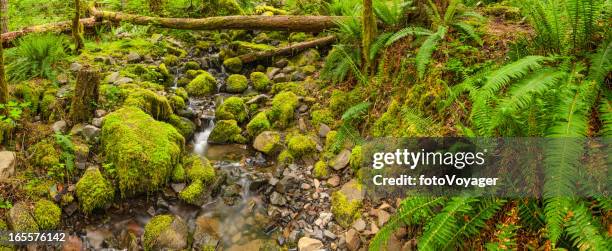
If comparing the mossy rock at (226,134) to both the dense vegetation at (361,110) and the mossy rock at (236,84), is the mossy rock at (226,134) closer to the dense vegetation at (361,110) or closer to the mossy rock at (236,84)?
the dense vegetation at (361,110)

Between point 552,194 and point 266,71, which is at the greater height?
point 552,194

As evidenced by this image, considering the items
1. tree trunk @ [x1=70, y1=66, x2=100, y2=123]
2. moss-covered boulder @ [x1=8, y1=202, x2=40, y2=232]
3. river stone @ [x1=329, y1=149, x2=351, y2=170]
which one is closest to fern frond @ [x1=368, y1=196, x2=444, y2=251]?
river stone @ [x1=329, y1=149, x2=351, y2=170]

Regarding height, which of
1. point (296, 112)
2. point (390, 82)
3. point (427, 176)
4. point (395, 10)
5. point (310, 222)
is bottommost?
point (310, 222)

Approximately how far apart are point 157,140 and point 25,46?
337 centimetres

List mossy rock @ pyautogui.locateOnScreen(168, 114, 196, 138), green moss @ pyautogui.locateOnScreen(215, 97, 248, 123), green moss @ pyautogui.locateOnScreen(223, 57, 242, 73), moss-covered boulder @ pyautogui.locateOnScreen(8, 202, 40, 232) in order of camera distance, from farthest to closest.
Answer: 1. green moss @ pyautogui.locateOnScreen(223, 57, 242, 73)
2. green moss @ pyautogui.locateOnScreen(215, 97, 248, 123)
3. mossy rock @ pyautogui.locateOnScreen(168, 114, 196, 138)
4. moss-covered boulder @ pyautogui.locateOnScreen(8, 202, 40, 232)

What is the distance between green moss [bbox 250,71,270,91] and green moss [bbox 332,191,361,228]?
11.2 feet

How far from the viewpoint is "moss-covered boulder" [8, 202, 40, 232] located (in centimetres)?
403

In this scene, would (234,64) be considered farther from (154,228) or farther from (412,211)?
(412,211)

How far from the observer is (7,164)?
14.6 ft

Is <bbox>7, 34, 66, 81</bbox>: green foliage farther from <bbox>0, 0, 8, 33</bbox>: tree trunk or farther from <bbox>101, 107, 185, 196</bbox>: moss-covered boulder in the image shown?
<bbox>101, 107, 185, 196</bbox>: moss-covered boulder

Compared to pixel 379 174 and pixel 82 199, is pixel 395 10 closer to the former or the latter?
pixel 379 174

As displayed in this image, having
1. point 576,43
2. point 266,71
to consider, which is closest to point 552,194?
point 576,43

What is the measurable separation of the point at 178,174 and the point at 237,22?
450 centimetres

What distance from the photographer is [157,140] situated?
519cm
